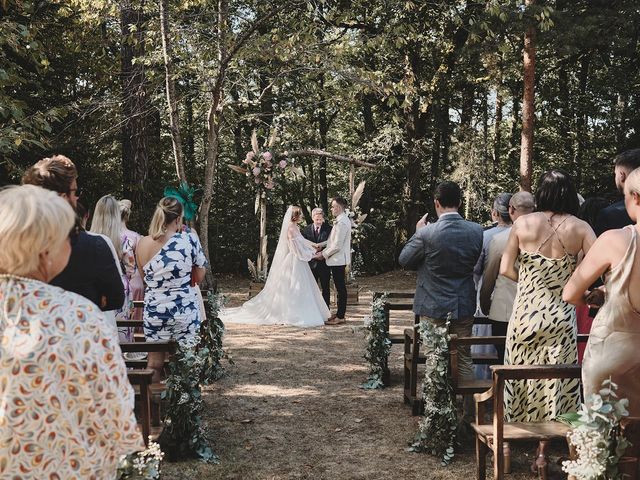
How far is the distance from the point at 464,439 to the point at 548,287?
1651mm

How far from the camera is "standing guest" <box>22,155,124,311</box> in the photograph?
3.61 m

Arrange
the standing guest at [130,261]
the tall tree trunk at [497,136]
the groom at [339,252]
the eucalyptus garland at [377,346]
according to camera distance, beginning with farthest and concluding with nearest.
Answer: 1. the tall tree trunk at [497,136]
2. the groom at [339,252]
3. the eucalyptus garland at [377,346]
4. the standing guest at [130,261]

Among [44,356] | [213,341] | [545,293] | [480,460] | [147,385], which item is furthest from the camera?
[213,341]

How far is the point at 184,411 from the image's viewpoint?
17.0 feet

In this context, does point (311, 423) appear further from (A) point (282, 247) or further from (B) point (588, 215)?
(A) point (282, 247)

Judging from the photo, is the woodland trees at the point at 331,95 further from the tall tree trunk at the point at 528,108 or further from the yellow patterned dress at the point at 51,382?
the yellow patterned dress at the point at 51,382

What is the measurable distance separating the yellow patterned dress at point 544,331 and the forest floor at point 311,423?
1.78 ft

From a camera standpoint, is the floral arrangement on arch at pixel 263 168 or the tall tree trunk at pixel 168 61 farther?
the floral arrangement on arch at pixel 263 168

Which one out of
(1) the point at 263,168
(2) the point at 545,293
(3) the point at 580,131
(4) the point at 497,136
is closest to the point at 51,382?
(2) the point at 545,293

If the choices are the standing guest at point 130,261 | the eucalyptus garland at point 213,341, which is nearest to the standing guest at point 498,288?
the eucalyptus garland at point 213,341

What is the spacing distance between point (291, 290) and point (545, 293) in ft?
25.2

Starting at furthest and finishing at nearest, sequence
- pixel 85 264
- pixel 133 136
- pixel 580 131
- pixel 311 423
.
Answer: pixel 580 131
pixel 133 136
pixel 311 423
pixel 85 264

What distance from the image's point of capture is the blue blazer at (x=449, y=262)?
5668 mm

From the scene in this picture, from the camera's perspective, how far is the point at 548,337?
15.7ft
